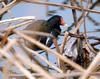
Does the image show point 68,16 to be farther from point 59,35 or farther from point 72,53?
point 72,53

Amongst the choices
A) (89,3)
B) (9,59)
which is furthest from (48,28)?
(9,59)

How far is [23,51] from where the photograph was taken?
4.61ft

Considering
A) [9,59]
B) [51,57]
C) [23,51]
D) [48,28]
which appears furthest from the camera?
[48,28]

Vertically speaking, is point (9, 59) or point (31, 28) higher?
point (9, 59)

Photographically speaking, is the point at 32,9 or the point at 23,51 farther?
the point at 32,9

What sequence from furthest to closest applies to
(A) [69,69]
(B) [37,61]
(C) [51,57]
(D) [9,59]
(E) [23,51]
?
(C) [51,57] < (A) [69,69] < (B) [37,61] < (E) [23,51] < (D) [9,59]

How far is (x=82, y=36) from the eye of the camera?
7.08 feet

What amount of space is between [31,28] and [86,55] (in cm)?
65

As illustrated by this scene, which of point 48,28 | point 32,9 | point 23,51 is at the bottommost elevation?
point 48,28

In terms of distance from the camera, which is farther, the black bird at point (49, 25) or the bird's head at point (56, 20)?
the bird's head at point (56, 20)

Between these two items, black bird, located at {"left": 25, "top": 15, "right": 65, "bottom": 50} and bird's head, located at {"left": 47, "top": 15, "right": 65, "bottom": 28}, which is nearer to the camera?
black bird, located at {"left": 25, "top": 15, "right": 65, "bottom": 50}

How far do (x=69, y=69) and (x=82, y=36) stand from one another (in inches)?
13.3

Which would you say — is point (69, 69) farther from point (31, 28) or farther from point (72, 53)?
point (31, 28)

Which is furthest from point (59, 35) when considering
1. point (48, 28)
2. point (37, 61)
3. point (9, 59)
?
point (9, 59)
